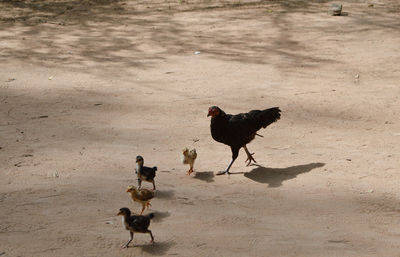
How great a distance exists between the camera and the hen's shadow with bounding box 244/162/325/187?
7014 mm

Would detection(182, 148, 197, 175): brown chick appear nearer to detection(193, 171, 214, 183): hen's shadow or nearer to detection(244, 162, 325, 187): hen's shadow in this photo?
detection(193, 171, 214, 183): hen's shadow

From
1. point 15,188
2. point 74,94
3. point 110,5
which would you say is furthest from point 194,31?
point 15,188

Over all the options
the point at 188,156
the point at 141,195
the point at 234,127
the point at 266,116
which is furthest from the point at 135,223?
the point at 266,116

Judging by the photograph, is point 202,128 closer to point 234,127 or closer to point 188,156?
point 234,127

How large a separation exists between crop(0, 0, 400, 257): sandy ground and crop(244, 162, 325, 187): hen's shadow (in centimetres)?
3

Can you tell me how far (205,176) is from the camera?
7164mm

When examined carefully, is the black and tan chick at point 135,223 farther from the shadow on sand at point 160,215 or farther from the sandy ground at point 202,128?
the shadow on sand at point 160,215

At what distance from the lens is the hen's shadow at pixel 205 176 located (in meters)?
7.08

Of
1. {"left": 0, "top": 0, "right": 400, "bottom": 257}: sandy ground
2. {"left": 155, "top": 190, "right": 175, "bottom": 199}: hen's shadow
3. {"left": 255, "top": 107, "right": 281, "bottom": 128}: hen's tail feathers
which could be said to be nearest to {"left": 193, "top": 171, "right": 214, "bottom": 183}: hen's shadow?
{"left": 0, "top": 0, "right": 400, "bottom": 257}: sandy ground

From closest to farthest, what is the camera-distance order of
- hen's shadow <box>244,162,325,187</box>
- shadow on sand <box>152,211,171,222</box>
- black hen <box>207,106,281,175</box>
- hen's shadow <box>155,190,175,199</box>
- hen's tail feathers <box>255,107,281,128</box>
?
shadow on sand <box>152,211,171,222</box> → hen's shadow <box>155,190,175,199</box> → hen's shadow <box>244,162,325,187</box> → black hen <box>207,106,281,175</box> → hen's tail feathers <box>255,107,281,128</box>

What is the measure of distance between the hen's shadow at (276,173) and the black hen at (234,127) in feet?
0.85

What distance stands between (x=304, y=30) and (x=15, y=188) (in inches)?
351

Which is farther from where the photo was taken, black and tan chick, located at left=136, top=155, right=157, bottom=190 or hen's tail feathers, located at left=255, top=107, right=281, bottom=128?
hen's tail feathers, located at left=255, top=107, right=281, bottom=128

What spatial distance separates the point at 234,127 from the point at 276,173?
733 millimetres
